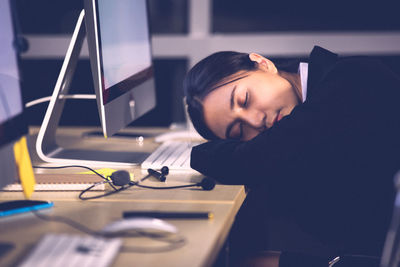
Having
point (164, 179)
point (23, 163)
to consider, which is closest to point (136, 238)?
point (23, 163)

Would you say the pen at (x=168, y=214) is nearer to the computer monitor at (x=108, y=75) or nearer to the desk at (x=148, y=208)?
the desk at (x=148, y=208)

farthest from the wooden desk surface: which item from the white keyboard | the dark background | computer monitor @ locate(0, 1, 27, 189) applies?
the dark background

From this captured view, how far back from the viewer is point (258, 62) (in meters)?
1.42

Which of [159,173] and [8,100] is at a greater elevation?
[8,100]

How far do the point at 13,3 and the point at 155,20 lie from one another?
1717 mm

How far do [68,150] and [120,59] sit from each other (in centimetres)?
34

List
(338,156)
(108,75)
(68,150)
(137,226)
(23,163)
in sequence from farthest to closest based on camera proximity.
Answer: (68,150) < (108,75) < (338,156) < (23,163) < (137,226)

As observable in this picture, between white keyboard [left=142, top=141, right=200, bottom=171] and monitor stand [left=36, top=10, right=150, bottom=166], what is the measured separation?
1.5 inches

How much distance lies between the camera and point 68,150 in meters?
1.56

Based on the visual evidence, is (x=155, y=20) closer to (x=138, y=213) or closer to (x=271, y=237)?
(x=271, y=237)

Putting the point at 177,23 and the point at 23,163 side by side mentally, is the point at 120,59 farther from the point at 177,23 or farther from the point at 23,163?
the point at 177,23

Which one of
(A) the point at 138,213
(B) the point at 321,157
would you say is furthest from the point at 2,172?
(B) the point at 321,157

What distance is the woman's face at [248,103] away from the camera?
132cm

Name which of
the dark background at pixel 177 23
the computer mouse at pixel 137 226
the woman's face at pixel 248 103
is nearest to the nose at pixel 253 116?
the woman's face at pixel 248 103
